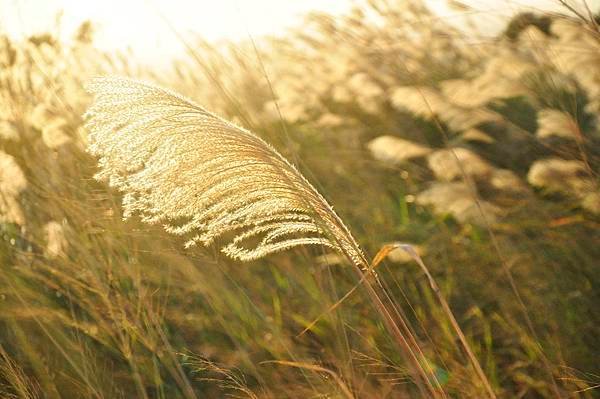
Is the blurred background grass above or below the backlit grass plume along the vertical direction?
below

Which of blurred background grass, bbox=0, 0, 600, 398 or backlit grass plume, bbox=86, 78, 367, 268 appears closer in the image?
backlit grass plume, bbox=86, 78, 367, 268

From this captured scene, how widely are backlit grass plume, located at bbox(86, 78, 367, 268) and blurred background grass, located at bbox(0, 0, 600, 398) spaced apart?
54 centimetres

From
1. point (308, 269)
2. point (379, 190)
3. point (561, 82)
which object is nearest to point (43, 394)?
point (308, 269)

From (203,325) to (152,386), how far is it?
0.32 metres

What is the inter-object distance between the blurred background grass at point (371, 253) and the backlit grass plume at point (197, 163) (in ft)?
1.78

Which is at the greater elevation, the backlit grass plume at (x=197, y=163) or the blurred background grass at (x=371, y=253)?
the backlit grass plume at (x=197, y=163)

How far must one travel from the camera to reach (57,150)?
3.43 meters

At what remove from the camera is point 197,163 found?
1.46 m

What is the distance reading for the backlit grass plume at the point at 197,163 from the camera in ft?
4.65

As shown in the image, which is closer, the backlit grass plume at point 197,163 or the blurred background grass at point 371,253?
the backlit grass plume at point 197,163

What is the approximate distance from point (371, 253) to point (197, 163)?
1799mm

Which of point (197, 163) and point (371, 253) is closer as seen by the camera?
point (197, 163)

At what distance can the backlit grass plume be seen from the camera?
1.42 meters

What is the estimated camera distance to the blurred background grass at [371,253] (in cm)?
236
